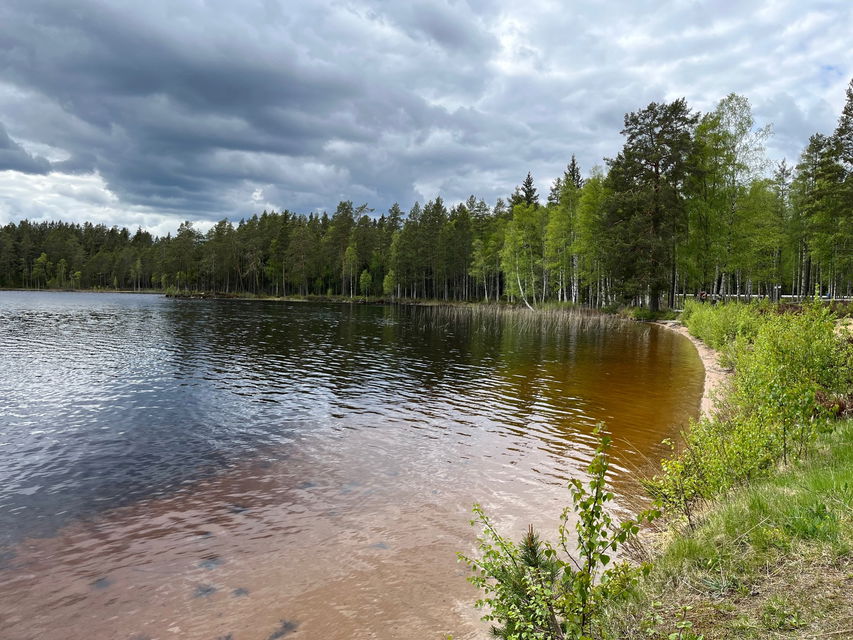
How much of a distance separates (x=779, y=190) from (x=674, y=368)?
55.9 metres

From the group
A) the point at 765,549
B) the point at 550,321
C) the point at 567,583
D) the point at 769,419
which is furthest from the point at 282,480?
the point at 550,321

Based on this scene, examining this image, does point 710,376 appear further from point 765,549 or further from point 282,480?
point 282,480

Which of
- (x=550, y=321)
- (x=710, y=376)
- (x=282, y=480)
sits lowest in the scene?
(x=282, y=480)

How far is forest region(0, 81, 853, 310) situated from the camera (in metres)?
42.8

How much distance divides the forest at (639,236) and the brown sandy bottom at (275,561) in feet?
141

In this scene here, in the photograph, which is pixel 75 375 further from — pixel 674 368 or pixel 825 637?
pixel 674 368

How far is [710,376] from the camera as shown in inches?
721

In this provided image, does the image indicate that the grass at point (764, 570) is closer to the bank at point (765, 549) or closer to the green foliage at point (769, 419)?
the bank at point (765, 549)

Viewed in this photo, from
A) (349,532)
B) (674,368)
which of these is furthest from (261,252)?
(349,532)

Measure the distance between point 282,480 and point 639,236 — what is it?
44.7 m

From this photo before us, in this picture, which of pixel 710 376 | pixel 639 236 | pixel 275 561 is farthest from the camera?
pixel 639 236

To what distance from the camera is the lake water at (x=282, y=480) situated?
567 centimetres

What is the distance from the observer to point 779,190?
60.8 meters

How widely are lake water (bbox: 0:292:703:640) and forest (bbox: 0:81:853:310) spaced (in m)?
27.3
